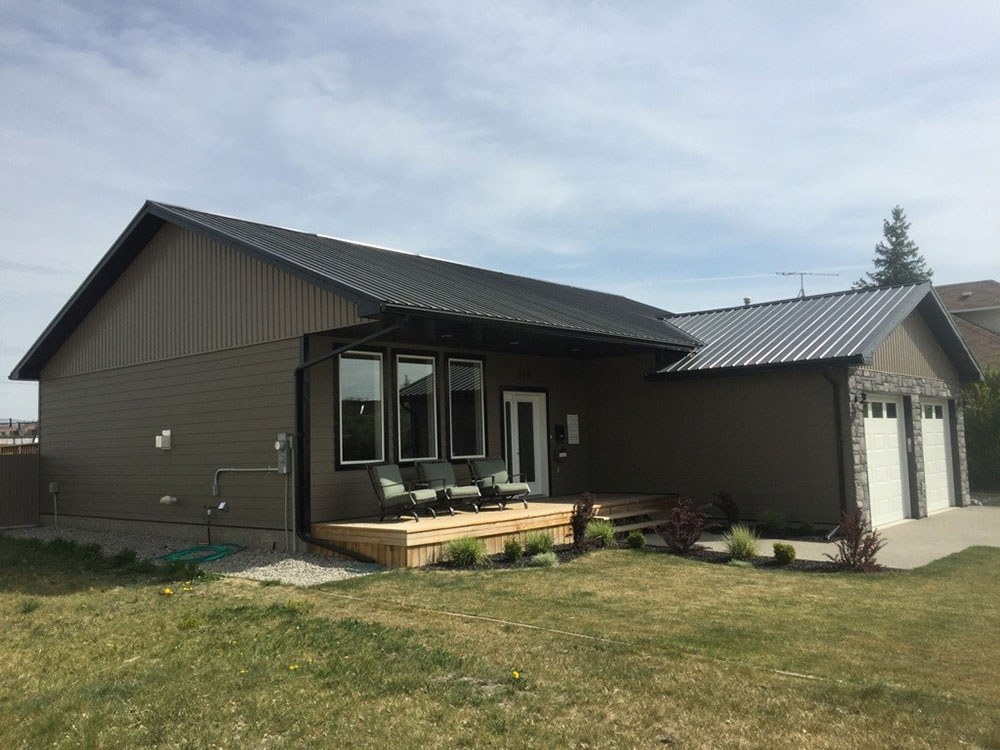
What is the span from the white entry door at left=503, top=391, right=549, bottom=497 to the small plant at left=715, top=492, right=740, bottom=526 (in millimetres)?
2892

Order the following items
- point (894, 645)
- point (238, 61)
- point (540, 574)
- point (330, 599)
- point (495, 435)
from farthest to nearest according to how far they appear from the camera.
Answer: point (495, 435)
point (238, 61)
point (540, 574)
point (330, 599)
point (894, 645)

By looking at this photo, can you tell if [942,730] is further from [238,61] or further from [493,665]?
[238,61]

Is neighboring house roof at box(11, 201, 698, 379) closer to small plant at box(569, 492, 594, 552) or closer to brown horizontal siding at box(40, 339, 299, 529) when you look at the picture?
brown horizontal siding at box(40, 339, 299, 529)

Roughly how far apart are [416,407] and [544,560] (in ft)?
11.0

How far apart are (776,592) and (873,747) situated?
3.88 metres

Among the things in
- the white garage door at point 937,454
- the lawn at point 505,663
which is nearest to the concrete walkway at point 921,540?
the white garage door at point 937,454

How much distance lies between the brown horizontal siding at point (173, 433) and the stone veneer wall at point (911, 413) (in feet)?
25.8

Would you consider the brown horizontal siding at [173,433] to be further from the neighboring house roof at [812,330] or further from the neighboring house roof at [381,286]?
the neighboring house roof at [812,330]

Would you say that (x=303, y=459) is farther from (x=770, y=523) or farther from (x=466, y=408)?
(x=770, y=523)

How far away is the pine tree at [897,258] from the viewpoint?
129 feet

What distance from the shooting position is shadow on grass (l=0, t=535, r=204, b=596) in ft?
26.7

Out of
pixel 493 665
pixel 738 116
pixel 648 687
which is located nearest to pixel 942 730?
pixel 648 687

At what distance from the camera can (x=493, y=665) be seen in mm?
4918

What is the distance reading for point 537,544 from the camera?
9.65 metres
